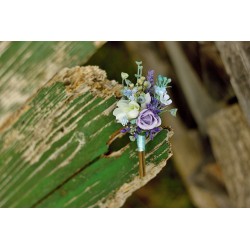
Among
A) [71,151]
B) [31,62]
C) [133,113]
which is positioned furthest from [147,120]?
[31,62]

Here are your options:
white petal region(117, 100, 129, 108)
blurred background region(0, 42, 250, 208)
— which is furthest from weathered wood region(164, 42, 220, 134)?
white petal region(117, 100, 129, 108)

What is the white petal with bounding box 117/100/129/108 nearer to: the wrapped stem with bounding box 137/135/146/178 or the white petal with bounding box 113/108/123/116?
the white petal with bounding box 113/108/123/116

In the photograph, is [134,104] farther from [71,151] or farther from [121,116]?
[71,151]

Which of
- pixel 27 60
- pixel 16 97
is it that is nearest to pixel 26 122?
pixel 16 97

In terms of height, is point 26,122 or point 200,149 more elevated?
point 26,122

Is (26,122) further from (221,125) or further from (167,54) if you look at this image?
(221,125)

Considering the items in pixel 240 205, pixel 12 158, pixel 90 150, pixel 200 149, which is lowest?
pixel 240 205

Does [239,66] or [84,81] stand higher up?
[84,81]
